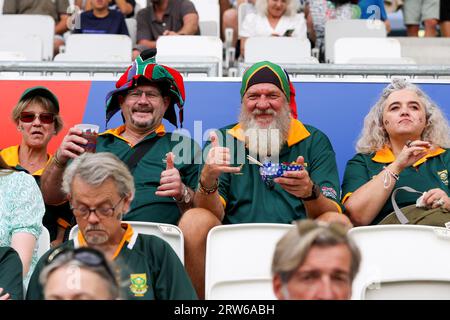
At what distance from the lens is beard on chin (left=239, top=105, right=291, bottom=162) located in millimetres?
5328

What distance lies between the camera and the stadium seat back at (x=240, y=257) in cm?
448

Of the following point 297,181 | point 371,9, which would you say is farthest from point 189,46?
point 297,181

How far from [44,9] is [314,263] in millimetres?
6312

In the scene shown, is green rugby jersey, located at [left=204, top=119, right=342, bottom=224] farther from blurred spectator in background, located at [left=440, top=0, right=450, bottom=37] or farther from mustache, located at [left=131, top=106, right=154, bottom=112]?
blurred spectator in background, located at [left=440, top=0, right=450, bottom=37]

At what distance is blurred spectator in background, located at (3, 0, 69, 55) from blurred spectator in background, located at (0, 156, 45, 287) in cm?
421

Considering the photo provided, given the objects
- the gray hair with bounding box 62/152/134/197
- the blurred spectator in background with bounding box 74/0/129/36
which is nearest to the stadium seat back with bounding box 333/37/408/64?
the blurred spectator in background with bounding box 74/0/129/36

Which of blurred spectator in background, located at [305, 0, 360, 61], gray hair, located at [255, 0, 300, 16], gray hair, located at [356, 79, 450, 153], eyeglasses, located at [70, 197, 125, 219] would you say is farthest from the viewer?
blurred spectator in background, located at [305, 0, 360, 61]

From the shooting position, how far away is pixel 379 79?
669 cm

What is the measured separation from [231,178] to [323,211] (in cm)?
54

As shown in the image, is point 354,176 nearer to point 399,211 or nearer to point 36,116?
point 399,211

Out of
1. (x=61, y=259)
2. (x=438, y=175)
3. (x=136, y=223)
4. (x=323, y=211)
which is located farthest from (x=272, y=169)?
(x=61, y=259)

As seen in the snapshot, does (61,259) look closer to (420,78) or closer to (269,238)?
(269,238)

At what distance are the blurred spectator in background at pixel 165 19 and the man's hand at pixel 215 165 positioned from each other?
361 cm

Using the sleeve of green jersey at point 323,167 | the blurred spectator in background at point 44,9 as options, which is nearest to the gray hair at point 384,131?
the sleeve of green jersey at point 323,167
